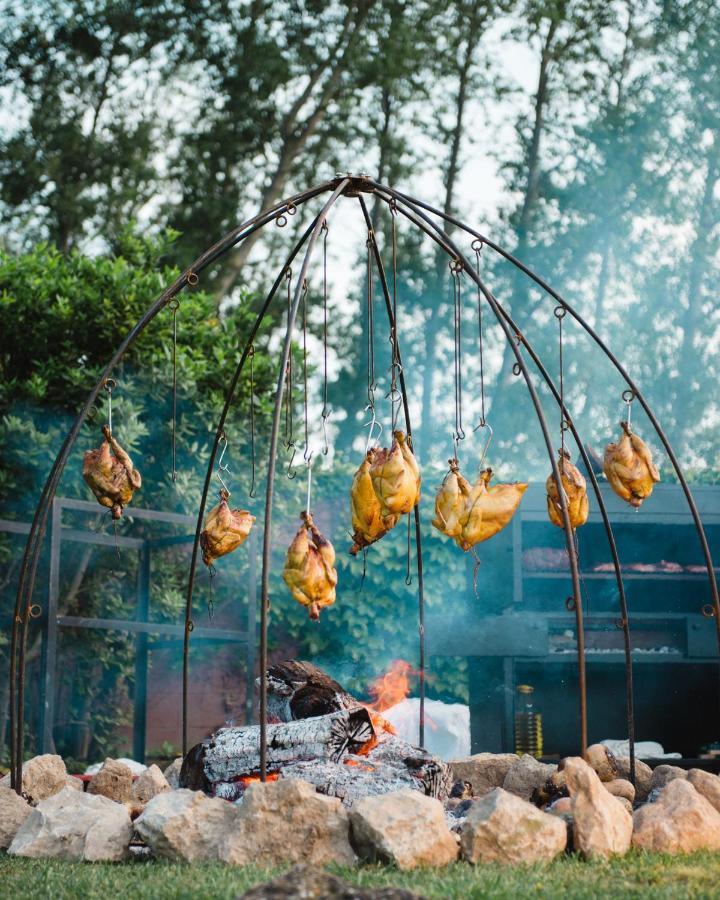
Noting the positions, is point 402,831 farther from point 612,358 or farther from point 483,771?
point 612,358

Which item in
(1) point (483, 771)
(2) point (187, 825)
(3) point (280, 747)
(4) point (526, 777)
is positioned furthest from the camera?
(1) point (483, 771)

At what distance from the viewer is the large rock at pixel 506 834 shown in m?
3.63

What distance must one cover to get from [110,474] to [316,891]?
8.69 ft

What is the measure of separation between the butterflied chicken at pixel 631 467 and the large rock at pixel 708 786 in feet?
3.85

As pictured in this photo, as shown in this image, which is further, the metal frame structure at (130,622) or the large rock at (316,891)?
the metal frame structure at (130,622)

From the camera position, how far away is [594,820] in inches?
148

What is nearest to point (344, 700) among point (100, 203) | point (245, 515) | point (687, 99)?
point (245, 515)

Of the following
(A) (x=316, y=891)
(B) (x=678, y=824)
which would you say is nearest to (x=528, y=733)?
(B) (x=678, y=824)

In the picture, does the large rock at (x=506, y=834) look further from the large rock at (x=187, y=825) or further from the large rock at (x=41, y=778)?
the large rock at (x=41, y=778)

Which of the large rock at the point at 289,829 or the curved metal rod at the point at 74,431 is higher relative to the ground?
the curved metal rod at the point at 74,431

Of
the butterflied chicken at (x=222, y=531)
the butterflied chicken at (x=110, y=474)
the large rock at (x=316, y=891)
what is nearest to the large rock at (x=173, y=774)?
the butterflied chicken at (x=222, y=531)

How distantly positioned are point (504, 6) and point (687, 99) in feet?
8.60

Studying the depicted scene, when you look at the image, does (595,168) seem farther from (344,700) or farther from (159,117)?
(344,700)

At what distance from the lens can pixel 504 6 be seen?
45.4 feet
